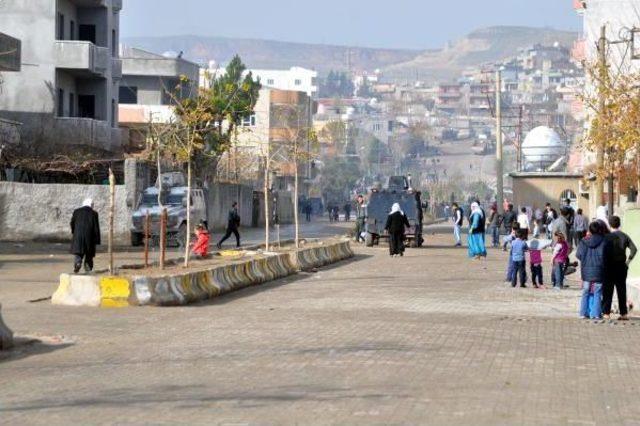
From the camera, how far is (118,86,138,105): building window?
90562 millimetres

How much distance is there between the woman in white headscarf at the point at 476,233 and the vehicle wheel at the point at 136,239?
9753mm

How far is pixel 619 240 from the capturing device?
21844 mm

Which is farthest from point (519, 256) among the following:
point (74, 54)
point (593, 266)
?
point (74, 54)

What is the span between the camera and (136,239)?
148 feet

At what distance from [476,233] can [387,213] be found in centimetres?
980

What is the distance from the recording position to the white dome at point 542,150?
89.1 meters

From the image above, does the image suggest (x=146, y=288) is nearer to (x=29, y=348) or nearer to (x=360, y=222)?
(x=29, y=348)

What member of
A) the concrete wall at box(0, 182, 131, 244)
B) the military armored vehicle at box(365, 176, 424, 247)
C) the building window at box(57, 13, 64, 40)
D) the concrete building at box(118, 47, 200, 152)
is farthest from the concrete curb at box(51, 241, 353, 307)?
the concrete building at box(118, 47, 200, 152)

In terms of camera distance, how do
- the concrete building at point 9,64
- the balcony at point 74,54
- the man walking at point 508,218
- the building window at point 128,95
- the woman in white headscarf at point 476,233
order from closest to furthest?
the woman in white headscarf at point 476,233
the concrete building at point 9,64
the man walking at point 508,218
the balcony at point 74,54
the building window at point 128,95

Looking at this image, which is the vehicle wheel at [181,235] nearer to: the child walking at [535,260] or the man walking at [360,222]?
the man walking at [360,222]

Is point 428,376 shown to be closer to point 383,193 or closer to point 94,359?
point 94,359

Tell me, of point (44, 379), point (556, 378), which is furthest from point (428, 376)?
point (44, 379)

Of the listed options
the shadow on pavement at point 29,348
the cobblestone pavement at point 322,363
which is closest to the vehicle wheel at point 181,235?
the cobblestone pavement at point 322,363

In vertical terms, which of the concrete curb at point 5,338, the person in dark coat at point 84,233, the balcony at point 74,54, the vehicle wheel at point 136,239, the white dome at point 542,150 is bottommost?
the concrete curb at point 5,338
